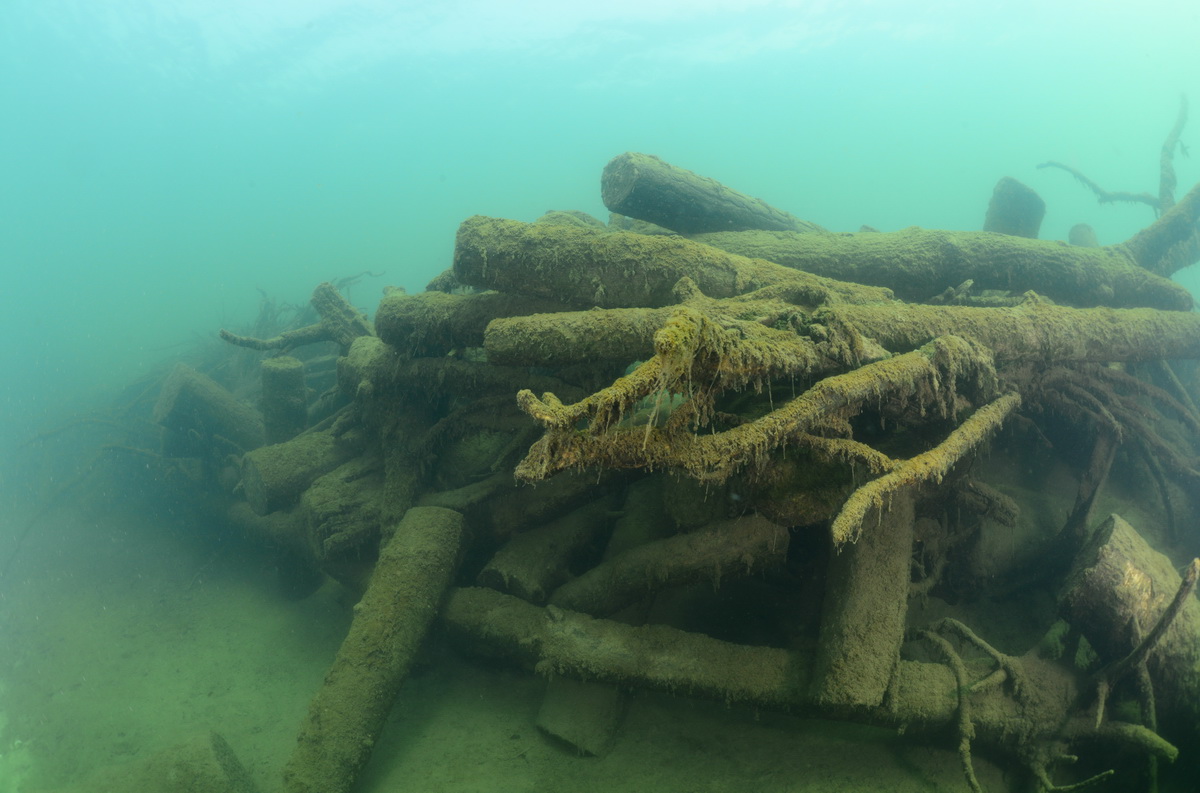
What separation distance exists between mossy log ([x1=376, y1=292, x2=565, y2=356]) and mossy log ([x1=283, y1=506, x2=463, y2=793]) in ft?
5.03

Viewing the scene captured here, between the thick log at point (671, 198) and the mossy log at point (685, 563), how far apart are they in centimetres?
405

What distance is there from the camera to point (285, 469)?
17.5 ft

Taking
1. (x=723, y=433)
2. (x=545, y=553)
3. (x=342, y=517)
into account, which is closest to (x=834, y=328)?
(x=723, y=433)

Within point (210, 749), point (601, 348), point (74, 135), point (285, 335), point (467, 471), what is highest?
point (74, 135)

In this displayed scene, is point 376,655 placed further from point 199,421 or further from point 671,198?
point 199,421

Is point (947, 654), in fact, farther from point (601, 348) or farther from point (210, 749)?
point (210, 749)

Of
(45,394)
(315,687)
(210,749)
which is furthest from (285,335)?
(45,394)

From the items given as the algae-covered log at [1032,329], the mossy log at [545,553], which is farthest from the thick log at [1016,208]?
the mossy log at [545,553]

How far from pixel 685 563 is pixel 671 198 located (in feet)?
14.2

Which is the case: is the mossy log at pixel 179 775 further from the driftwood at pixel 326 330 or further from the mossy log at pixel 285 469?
the driftwood at pixel 326 330

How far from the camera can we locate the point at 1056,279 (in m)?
5.78

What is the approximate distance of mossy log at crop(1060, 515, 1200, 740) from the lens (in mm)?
2682

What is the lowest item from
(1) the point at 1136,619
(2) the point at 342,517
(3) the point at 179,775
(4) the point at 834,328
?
(3) the point at 179,775

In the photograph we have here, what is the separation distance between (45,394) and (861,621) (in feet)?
100
